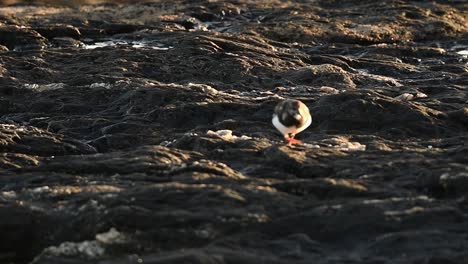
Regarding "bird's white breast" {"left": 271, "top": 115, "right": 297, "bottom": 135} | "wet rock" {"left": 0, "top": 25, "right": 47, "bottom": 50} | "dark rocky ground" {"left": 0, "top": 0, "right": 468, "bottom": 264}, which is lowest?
"wet rock" {"left": 0, "top": 25, "right": 47, "bottom": 50}

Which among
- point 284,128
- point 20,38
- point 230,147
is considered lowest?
point 20,38

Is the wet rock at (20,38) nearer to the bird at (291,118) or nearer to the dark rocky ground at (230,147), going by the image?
the dark rocky ground at (230,147)

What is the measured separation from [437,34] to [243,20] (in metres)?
6.40

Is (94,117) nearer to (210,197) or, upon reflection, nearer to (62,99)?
(62,99)

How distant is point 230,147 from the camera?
411 inches

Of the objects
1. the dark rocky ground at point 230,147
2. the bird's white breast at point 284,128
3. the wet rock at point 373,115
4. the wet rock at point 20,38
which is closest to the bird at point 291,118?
the bird's white breast at point 284,128

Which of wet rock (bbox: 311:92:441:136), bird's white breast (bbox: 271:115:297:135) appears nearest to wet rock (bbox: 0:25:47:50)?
wet rock (bbox: 311:92:441:136)

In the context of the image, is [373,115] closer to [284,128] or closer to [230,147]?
[284,128]

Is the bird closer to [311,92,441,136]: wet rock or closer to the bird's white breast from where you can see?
the bird's white breast

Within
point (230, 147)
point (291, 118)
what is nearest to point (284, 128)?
point (291, 118)

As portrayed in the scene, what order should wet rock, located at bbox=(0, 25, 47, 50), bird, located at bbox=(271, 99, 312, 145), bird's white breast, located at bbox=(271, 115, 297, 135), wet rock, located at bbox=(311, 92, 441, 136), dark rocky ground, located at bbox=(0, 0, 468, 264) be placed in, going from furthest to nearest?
wet rock, located at bbox=(0, 25, 47, 50), wet rock, located at bbox=(311, 92, 441, 136), bird's white breast, located at bbox=(271, 115, 297, 135), bird, located at bbox=(271, 99, 312, 145), dark rocky ground, located at bbox=(0, 0, 468, 264)

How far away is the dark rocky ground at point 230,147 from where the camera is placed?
7727 millimetres

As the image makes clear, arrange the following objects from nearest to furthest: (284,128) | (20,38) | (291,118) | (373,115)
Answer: (291,118)
(284,128)
(373,115)
(20,38)

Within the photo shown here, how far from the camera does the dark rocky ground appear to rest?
7727 mm
